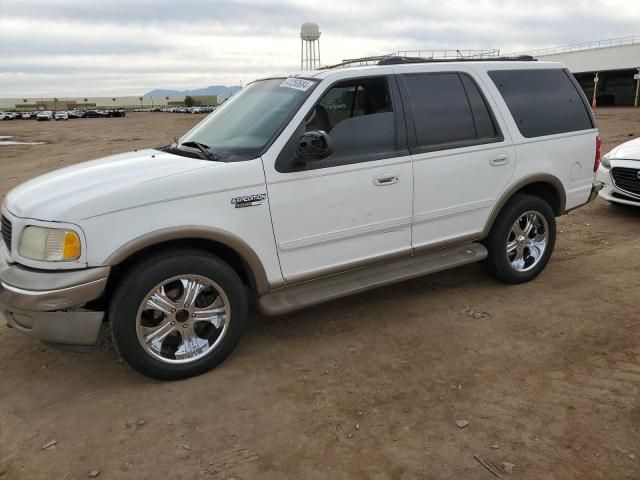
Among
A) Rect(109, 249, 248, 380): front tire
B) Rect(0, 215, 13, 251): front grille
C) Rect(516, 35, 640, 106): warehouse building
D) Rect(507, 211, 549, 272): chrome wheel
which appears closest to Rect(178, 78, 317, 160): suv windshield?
Rect(109, 249, 248, 380): front tire

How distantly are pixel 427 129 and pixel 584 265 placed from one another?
2.61m

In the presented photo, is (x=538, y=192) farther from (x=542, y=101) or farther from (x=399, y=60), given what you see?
(x=399, y=60)

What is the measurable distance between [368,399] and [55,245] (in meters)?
2.10

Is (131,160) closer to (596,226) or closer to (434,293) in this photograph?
(434,293)

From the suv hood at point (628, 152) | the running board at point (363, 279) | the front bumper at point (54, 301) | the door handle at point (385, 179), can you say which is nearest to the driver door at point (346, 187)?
the door handle at point (385, 179)

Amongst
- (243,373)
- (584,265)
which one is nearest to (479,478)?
(243,373)

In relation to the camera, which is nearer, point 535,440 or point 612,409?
point 535,440

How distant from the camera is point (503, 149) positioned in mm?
4598

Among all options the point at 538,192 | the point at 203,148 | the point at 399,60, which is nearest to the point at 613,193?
the point at 538,192

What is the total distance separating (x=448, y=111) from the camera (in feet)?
14.4

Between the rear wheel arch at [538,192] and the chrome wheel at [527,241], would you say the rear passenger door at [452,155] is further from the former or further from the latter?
the chrome wheel at [527,241]

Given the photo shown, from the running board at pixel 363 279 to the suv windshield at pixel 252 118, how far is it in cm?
104

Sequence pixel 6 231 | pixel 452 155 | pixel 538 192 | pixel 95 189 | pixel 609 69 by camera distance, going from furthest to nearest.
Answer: pixel 609 69 < pixel 538 192 < pixel 452 155 < pixel 6 231 < pixel 95 189

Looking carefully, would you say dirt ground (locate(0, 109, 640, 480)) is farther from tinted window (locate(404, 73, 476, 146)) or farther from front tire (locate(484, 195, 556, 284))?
tinted window (locate(404, 73, 476, 146))
